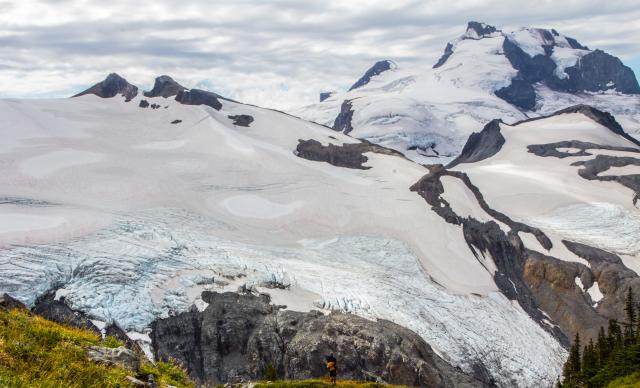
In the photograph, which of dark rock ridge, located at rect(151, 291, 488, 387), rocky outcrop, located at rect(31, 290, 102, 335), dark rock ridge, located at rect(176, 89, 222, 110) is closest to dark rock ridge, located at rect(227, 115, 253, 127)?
dark rock ridge, located at rect(176, 89, 222, 110)

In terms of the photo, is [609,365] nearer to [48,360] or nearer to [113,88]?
[48,360]

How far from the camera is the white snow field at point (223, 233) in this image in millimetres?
65500

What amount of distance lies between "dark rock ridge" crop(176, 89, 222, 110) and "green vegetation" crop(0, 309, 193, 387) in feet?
442

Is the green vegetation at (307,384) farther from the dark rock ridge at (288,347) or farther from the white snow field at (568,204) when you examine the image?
the white snow field at (568,204)

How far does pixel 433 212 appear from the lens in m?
108

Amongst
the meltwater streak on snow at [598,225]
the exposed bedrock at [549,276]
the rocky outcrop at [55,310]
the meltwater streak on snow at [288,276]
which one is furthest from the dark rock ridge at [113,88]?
the meltwater streak on snow at [598,225]

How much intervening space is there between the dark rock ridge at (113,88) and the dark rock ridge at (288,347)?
3826 inches

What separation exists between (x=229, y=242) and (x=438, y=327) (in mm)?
30271

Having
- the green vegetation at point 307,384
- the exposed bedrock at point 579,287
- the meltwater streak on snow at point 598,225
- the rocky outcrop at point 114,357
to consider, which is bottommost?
the exposed bedrock at point 579,287

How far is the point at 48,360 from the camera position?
1227 cm

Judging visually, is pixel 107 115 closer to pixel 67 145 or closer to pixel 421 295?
pixel 67 145

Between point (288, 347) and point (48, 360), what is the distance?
51481 mm

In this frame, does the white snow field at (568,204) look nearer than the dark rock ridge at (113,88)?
Yes

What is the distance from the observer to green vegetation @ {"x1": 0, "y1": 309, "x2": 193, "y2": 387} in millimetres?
11406
